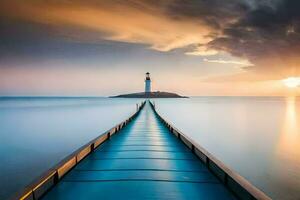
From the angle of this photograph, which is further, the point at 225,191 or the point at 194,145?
the point at 194,145

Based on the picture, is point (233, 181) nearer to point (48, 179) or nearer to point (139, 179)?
point (139, 179)

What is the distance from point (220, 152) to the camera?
1538 centimetres

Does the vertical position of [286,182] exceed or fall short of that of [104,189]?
it falls short

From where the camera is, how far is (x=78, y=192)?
3.61 meters

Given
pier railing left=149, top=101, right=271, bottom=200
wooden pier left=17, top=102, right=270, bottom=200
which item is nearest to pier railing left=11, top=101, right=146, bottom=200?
wooden pier left=17, top=102, right=270, bottom=200

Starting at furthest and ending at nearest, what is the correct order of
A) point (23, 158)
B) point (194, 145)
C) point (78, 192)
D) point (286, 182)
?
point (23, 158)
point (286, 182)
point (194, 145)
point (78, 192)

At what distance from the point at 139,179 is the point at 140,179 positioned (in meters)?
0.02

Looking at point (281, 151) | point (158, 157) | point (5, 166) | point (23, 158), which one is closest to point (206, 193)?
point (158, 157)

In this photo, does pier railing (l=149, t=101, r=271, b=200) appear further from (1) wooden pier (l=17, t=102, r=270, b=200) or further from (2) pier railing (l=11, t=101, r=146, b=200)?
(2) pier railing (l=11, t=101, r=146, b=200)

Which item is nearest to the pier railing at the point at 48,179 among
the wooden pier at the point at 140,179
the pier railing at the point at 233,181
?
the wooden pier at the point at 140,179

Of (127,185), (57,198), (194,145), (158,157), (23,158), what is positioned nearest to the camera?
(57,198)

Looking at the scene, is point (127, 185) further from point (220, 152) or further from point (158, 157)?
point (220, 152)

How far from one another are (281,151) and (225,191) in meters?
13.3

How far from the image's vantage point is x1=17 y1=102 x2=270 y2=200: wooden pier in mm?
3492
